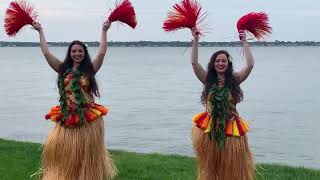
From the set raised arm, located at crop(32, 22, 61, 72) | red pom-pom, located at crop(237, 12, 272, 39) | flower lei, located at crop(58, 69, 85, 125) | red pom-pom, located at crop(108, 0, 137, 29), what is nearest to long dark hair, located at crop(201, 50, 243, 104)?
red pom-pom, located at crop(237, 12, 272, 39)

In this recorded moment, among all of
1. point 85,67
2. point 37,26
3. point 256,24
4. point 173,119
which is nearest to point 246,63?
point 256,24

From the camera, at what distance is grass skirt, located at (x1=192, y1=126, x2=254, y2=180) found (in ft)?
21.7

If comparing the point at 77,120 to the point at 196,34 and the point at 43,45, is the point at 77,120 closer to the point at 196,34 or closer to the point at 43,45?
the point at 43,45

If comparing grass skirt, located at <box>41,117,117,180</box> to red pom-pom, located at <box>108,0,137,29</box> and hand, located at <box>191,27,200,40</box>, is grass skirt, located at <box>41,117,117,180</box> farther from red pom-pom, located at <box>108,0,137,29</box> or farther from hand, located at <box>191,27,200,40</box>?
hand, located at <box>191,27,200,40</box>

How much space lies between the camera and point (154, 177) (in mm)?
8203

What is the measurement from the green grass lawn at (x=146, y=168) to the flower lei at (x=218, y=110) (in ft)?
5.62

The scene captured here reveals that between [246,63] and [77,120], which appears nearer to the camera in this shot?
[246,63]

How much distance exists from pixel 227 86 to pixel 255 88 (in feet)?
101

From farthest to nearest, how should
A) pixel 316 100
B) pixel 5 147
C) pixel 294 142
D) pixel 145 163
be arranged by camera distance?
pixel 316 100
pixel 294 142
pixel 5 147
pixel 145 163

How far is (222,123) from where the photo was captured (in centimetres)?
658

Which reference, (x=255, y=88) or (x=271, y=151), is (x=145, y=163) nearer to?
(x=271, y=151)

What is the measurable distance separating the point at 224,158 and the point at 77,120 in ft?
5.26

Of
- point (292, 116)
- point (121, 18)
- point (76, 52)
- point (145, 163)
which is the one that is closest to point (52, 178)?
point (76, 52)

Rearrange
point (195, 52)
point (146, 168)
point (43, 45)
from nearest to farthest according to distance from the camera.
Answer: point (195, 52), point (43, 45), point (146, 168)
